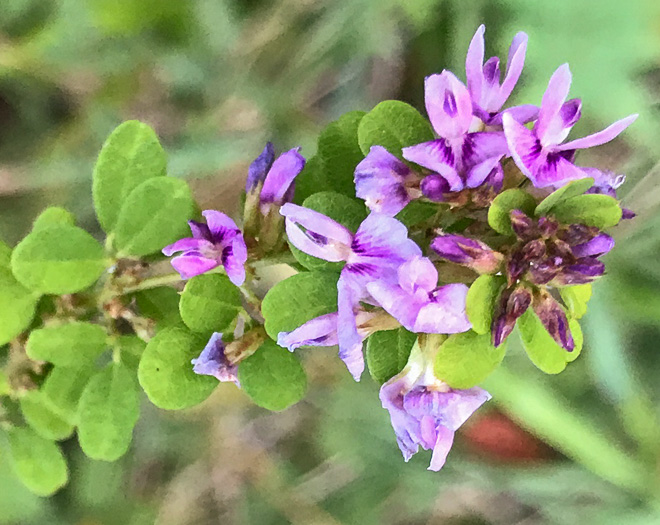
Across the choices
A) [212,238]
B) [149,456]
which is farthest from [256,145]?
[212,238]

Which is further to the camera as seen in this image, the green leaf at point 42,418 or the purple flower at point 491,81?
the green leaf at point 42,418

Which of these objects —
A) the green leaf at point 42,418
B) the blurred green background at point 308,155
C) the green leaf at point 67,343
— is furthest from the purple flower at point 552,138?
the blurred green background at point 308,155

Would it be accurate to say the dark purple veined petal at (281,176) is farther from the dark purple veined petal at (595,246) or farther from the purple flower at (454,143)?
the dark purple veined petal at (595,246)

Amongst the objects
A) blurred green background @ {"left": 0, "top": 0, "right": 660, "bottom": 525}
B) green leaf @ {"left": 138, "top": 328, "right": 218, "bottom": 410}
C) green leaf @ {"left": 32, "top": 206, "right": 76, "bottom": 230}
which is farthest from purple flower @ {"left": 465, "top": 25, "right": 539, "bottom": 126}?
blurred green background @ {"left": 0, "top": 0, "right": 660, "bottom": 525}

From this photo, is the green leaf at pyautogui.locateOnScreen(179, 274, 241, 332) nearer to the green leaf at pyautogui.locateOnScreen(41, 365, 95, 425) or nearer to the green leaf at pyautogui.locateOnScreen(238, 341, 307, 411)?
the green leaf at pyautogui.locateOnScreen(238, 341, 307, 411)

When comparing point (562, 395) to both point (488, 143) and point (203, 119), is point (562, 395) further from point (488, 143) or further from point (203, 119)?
point (488, 143)

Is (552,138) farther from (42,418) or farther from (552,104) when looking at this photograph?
(42,418)

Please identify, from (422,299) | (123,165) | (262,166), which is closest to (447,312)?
(422,299)
